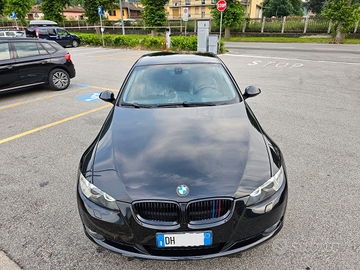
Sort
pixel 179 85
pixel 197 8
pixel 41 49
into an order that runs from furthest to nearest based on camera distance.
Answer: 1. pixel 197 8
2. pixel 41 49
3. pixel 179 85

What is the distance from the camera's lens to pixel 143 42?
20203mm

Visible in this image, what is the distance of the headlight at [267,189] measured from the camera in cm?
195

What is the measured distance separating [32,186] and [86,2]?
144 ft

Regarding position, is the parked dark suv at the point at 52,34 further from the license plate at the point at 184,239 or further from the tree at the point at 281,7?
the tree at the point at 281,7

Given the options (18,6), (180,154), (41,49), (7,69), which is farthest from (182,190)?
(18,6)

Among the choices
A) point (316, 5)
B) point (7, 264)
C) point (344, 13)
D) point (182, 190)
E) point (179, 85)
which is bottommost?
point (7, 264)

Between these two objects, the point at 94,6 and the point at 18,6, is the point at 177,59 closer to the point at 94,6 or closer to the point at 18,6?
the point at 94,6

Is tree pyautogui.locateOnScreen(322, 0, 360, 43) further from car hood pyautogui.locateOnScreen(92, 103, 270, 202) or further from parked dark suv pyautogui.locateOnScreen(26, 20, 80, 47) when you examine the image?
car hood pyautogui.locateOnScreen(92, 103, 270, 202)

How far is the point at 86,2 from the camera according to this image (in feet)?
130

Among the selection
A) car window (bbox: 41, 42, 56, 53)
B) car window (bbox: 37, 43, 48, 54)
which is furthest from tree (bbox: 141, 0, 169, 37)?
car window (bbox: 37, 43, 48, 54)

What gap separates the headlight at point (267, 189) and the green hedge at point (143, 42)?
16287mm

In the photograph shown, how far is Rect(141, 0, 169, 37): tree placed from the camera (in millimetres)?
34562

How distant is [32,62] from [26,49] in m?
0.41

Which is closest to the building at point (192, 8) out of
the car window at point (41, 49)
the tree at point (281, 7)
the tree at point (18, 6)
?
the tree at point (281, 7)
